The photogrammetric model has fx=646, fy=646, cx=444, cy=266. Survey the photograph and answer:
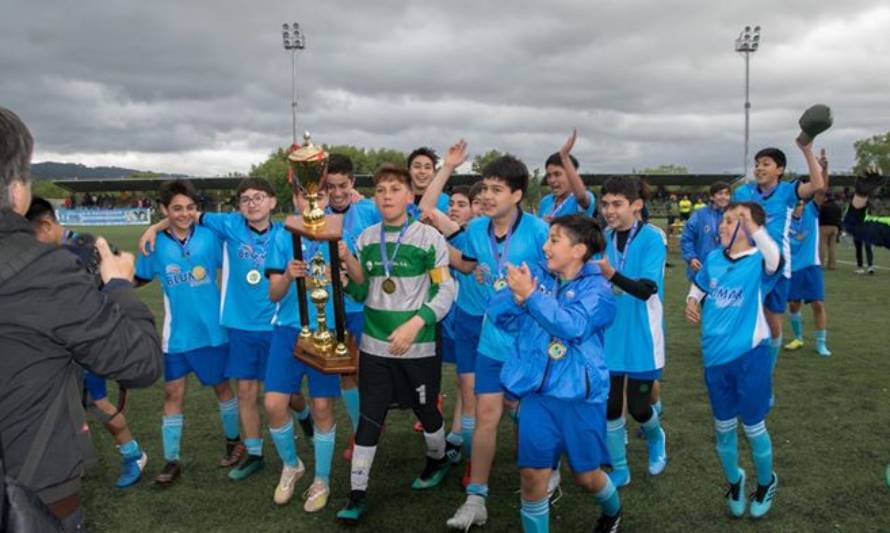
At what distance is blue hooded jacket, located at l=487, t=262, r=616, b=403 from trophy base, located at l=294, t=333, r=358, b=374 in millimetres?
1004

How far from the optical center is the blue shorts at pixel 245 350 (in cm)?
460

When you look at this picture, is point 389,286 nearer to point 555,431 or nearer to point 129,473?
point 555,431

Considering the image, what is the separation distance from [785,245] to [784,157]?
36.4 inches

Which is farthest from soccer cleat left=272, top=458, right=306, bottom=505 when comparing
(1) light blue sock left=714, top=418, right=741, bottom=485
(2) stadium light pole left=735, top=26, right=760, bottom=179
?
(2) stadium light pole left=735, top=26, right=760, bottom=179

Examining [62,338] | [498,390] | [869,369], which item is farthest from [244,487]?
[869,369]

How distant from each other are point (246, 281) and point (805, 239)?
627cm

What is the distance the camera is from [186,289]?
467cm

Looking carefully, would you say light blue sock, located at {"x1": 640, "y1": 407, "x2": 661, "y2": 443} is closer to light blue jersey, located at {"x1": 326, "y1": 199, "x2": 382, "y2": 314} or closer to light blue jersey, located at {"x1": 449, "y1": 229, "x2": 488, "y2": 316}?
light blue jersey, located at {"x1": 449, "y1": 229, "x2": 488, "y2": 316}

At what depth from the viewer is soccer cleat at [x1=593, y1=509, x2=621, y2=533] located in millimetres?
3615

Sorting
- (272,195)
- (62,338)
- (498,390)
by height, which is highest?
(272,195)

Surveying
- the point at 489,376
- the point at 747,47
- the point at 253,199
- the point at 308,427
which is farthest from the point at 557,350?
the point at 747,47

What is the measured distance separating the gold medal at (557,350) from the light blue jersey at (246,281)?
2.23 meters

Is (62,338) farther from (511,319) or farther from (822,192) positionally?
(822,192)

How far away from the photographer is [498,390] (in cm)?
396
